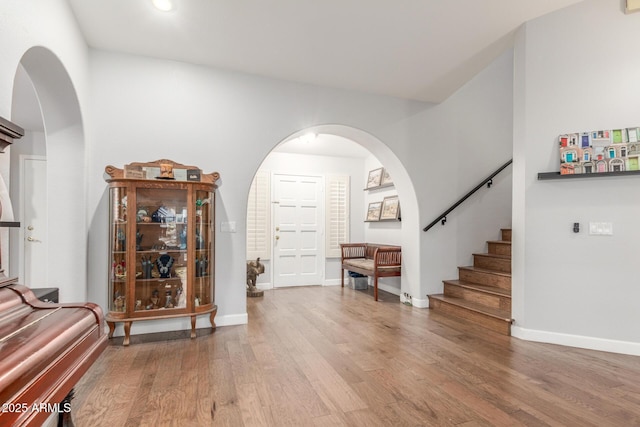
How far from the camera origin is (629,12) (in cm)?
289

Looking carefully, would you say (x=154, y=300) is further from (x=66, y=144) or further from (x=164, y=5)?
(x=164, y=5)

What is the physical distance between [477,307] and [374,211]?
9.45 ft

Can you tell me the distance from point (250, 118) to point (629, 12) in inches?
146

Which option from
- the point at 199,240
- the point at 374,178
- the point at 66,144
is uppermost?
the point at 374,178

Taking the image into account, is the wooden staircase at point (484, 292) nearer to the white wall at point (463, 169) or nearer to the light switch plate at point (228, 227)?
the white wall at point (463, 169)

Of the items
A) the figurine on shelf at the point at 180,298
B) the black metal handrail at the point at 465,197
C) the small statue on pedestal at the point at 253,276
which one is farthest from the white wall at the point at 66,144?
the black metal handrail at the point at 465,197

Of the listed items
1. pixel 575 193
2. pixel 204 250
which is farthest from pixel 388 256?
pixel 204 250

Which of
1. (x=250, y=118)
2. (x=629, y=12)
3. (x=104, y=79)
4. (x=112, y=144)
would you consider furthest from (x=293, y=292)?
(x=629, y=12)

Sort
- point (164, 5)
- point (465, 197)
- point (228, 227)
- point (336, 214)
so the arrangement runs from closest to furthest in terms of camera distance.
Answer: point (164, 5), point (228, 227), point (465, 197), point (336, 214)

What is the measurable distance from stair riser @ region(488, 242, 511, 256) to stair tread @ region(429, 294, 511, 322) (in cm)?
93

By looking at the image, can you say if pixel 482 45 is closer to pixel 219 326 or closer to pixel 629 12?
pixel 629 12

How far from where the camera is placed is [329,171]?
6.56 meters

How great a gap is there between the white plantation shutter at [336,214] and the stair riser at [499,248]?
2696 millimetres

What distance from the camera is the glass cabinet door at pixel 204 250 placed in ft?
11.0
